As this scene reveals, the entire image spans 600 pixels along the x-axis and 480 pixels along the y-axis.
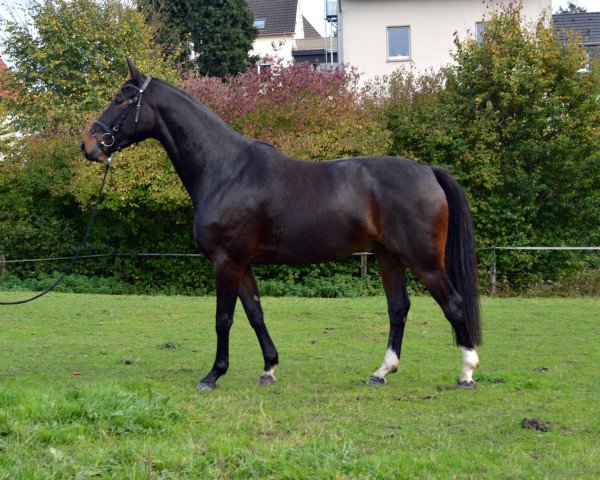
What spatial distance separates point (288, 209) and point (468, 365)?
2.05m

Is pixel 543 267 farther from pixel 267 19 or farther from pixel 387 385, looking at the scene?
pixel 267 19

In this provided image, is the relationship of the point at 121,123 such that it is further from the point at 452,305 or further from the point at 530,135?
the point at 530,135

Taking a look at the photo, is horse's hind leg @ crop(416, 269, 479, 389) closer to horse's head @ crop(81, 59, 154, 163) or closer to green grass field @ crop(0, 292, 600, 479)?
green grass field @ crop(0, 292, 600, 479)

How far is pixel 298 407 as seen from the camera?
5.63 m

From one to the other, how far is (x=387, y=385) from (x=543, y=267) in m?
13.1

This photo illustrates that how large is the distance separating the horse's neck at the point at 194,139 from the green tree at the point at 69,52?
67.7 feet

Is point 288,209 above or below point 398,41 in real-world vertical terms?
below

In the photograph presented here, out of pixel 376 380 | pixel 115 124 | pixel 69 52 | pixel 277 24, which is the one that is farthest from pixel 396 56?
pixel 376 380

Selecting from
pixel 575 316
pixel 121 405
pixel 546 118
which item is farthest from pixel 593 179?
pixel 121 405

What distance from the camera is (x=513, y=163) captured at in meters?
18.9

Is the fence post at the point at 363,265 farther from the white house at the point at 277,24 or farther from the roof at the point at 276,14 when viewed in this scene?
the roof at the point at 276,14

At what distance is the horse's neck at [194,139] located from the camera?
681 centimetres

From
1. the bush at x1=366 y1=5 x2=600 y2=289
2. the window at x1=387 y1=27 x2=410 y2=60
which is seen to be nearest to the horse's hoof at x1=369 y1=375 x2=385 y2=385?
the bush at x1=366 y1=5 x2=600 y2=289

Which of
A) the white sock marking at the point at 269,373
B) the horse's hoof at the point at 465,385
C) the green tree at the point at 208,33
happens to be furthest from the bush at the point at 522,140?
the green tree at the point at 208,33
